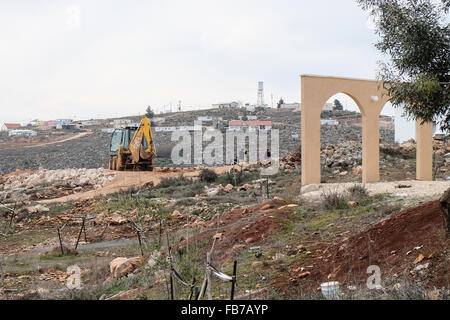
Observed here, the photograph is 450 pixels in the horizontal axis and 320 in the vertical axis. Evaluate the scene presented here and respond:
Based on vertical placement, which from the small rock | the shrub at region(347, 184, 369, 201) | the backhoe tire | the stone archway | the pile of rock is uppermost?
the stone archway

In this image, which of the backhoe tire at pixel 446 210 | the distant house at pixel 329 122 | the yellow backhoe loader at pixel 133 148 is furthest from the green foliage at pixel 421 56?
the distant house at pixel 329 122

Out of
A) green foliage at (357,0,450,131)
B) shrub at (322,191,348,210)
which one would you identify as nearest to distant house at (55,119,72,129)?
shrub at (322,191,348,210)

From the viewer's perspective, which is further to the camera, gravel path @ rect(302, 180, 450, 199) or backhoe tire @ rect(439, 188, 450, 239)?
gravel path @ rect(302, 180, 450, 199)

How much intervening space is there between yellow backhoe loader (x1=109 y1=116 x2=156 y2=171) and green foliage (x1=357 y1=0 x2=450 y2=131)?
20.9 metres

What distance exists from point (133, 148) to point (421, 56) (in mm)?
22778

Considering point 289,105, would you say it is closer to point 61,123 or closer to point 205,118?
point 205,118

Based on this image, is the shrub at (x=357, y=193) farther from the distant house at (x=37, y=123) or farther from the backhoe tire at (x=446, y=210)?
the distant house at (x=37, y=123)

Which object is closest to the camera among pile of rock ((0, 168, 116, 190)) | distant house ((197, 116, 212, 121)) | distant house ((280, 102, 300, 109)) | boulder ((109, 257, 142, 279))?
boulder ((109, 257, 142, 279))

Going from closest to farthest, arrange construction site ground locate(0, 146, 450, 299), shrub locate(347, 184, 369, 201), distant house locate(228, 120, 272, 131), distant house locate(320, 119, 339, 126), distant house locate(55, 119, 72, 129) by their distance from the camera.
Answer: construction site ground locate(0, 146, 450, 299) → shrub locate(347, 184, 369, 201) → distant house locate(228, 120, 272, 131) → distant house locate(320, 119, 339, 126) → distant house locate(55, 119, 72, 129)

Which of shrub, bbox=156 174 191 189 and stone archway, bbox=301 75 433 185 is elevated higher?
stone archway, bbox=301 75 433 185

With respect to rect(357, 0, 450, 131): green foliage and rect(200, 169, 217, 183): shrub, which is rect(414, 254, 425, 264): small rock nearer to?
rect(357, 0, 450, 131): green foliage

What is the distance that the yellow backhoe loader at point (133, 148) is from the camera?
27.1 m

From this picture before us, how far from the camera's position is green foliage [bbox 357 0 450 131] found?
6.42 meters
